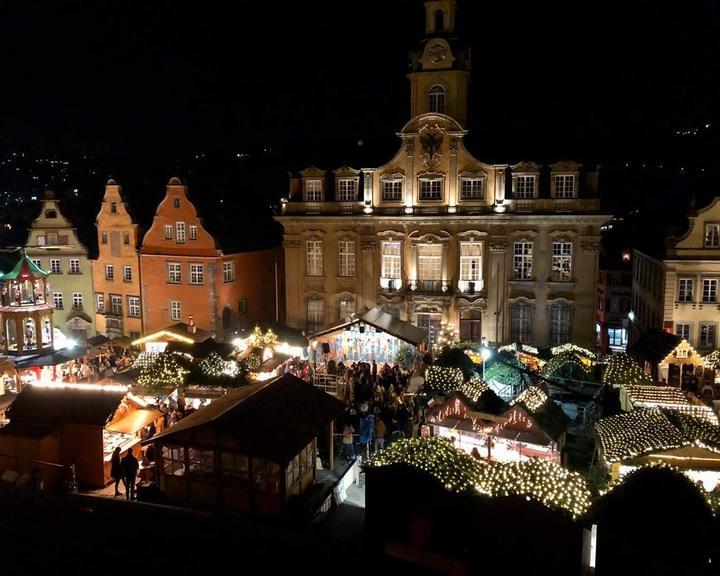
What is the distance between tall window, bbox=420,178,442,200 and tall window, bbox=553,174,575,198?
6.59 metres

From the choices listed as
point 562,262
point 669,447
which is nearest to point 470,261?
point 562,262

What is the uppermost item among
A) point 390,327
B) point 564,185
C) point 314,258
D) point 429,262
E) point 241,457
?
point 564,185

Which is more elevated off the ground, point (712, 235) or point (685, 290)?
point (712, 235)

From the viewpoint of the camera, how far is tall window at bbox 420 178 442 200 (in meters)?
37.4

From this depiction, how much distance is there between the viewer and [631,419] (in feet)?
57.9

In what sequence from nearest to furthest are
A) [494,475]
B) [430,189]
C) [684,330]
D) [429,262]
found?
[494,475]
[684,330]
[430,189]
[429,262]

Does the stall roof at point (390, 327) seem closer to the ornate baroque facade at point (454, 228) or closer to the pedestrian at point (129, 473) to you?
the ornate baroque facade at point (454, 228)

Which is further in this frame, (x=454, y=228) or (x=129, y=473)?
(x=454, y=228)

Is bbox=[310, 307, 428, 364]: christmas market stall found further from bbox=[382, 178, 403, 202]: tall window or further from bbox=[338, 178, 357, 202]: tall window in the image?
bbox=[338, 178, 357, 202]: tall window

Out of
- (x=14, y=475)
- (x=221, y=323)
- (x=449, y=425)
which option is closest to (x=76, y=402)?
(x=14, y=475)

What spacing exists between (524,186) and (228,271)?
18.9 m

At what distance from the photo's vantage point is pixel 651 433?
54.2ft

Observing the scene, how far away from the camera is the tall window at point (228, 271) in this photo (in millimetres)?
39844

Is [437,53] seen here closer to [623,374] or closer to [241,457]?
[623,374]
